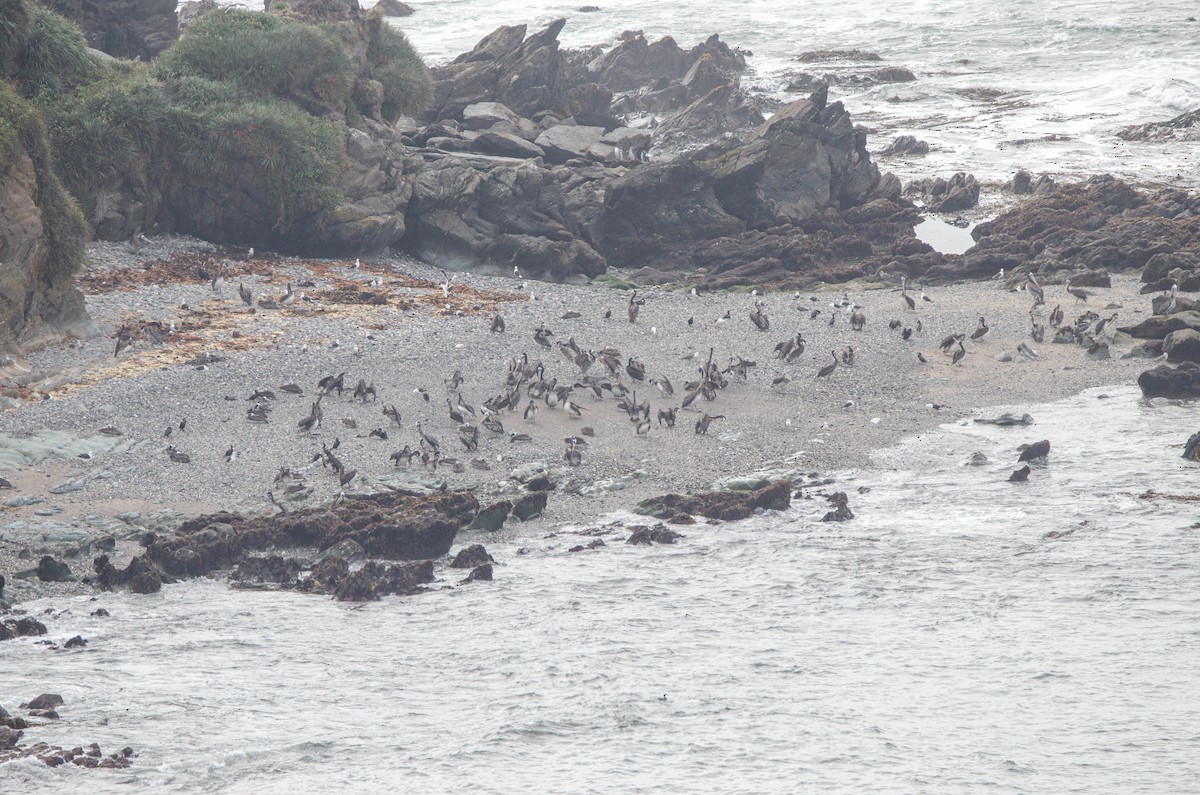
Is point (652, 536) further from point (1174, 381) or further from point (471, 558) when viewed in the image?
point (1174, 381)

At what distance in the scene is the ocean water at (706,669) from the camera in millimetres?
11734

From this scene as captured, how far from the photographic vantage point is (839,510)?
58.4ft

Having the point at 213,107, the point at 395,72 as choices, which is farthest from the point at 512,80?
the point at 213,107

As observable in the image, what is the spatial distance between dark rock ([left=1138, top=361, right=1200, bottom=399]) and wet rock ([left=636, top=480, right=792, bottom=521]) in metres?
8.60

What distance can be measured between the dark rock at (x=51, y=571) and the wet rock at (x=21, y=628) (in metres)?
1.18

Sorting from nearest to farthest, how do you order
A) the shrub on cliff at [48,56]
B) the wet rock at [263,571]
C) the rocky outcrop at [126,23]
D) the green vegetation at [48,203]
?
the wet rock at [263,571]
the green vegetation at [48,203]
the shrub on cliff at [48,56]
the rocky outcrop at [126,23]

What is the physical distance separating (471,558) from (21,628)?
5460 millimetres

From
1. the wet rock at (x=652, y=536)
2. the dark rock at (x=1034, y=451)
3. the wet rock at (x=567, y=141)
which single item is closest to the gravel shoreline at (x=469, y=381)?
the wet rock at (x=652, y=536)

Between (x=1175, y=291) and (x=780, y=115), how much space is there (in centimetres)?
1499

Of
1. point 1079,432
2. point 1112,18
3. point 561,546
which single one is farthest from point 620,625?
point 1112,18

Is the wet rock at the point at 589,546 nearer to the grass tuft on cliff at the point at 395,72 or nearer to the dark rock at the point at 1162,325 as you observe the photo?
the dark rock at the point at 1162,325

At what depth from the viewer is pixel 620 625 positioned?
1482cm

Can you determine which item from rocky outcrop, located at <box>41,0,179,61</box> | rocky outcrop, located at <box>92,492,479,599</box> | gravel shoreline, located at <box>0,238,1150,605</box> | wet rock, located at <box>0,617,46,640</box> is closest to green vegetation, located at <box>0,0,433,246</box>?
gravel shoreline, located at <box>0,238,1150,605</box>

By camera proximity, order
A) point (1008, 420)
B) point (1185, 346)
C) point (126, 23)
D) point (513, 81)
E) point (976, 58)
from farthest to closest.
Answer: point (976, 58)
point (513, 81)
point (126, 23)
point (1185, 346)
point (1008, 420)
